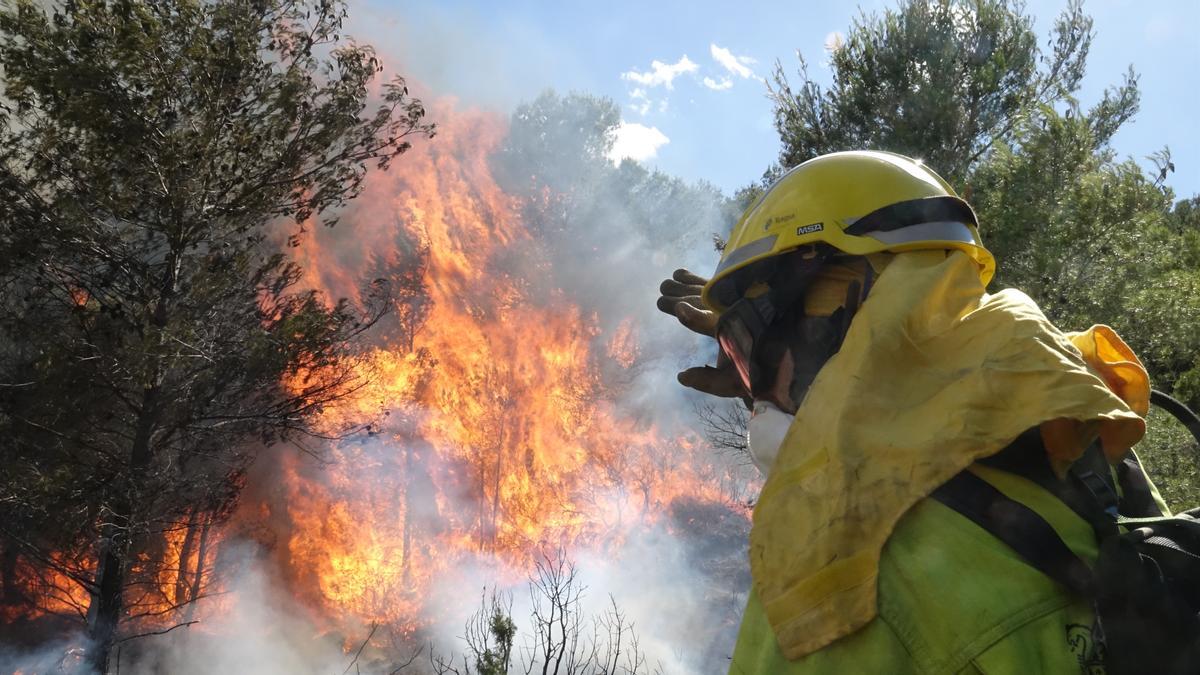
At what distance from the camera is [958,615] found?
3.03 ft

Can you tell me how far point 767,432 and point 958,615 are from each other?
0.53 meters

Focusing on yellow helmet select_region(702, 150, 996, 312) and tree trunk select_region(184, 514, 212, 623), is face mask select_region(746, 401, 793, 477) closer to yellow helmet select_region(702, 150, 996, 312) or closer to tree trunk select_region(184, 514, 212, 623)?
yellow helmet select_region(702, 150, 996, 312)

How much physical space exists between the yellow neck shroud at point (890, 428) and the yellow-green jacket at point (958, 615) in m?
0.03

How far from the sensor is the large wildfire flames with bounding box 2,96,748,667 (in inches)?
825

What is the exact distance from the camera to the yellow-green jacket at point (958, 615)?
918 mm

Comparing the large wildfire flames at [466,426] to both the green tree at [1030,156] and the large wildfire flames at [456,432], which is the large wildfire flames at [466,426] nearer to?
the large wildfire flames at [456,432]

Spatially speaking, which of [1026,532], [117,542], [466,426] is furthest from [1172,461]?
[466,426]

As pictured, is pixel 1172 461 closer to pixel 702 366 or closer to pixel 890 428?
pixel 702 366

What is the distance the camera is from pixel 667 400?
1171 inches

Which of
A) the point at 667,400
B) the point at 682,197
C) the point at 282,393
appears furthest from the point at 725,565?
the point at 282,393

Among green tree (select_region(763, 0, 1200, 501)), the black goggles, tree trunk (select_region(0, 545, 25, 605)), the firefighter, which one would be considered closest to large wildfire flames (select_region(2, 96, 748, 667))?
tree trunk (select_region(0, 545, 25, 605))

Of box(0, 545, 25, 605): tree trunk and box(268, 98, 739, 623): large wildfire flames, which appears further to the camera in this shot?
box(268, 98, 739, 623): large wildfire flames

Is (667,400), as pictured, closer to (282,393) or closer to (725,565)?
(725,565)

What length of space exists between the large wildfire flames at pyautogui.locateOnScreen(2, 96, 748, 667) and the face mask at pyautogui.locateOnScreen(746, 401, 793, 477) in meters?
19.1
